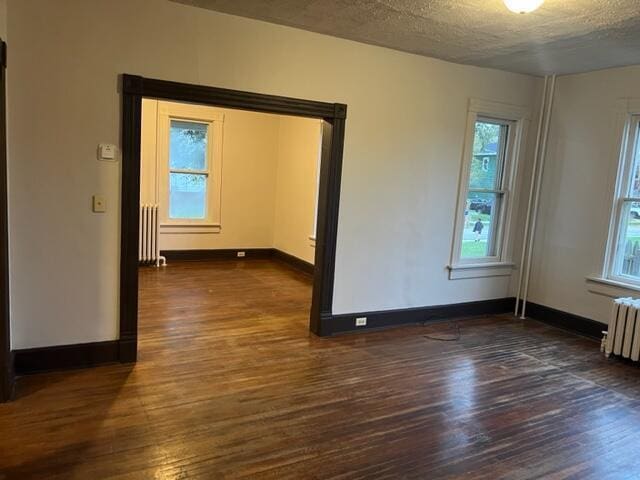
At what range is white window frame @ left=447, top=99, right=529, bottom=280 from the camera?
16.2 feet

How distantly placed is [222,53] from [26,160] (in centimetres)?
155

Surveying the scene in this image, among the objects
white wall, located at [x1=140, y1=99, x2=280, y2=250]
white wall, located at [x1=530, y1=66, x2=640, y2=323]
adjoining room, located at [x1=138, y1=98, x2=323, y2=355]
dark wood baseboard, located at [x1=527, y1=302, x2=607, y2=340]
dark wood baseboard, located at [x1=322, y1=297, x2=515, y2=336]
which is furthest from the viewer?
white wall, located at [x1=140, y1=99, x2=280, y2=250]

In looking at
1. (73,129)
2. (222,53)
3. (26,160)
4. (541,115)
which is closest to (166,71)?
(222,53)

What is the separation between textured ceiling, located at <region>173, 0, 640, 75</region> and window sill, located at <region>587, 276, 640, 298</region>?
2034mm

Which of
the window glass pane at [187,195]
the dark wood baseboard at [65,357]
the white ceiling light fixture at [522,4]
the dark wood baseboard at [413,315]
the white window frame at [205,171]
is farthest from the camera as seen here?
the window glass pane at [187,195]

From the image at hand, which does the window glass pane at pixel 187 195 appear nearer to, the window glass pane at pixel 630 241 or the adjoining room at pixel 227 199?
the adjoining room at pixel 227 199

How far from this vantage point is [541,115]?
17.2ft

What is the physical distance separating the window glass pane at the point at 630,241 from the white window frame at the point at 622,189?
0.02m

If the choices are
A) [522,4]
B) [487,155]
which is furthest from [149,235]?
[522,4]

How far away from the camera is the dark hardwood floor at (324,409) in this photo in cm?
248

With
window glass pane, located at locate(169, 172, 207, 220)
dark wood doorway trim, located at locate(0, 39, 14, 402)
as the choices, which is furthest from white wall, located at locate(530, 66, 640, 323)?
dark wood doorway trim, located at locate(0, 39, 14, 402)

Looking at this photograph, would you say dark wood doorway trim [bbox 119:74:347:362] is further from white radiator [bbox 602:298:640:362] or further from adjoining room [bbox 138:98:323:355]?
white radiator [bbox 602:298:640:362]

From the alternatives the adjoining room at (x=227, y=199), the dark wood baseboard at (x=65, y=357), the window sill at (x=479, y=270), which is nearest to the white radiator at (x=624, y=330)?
the window sill at (x=479, y=270)

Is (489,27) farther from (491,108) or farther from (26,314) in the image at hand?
(26,314)
